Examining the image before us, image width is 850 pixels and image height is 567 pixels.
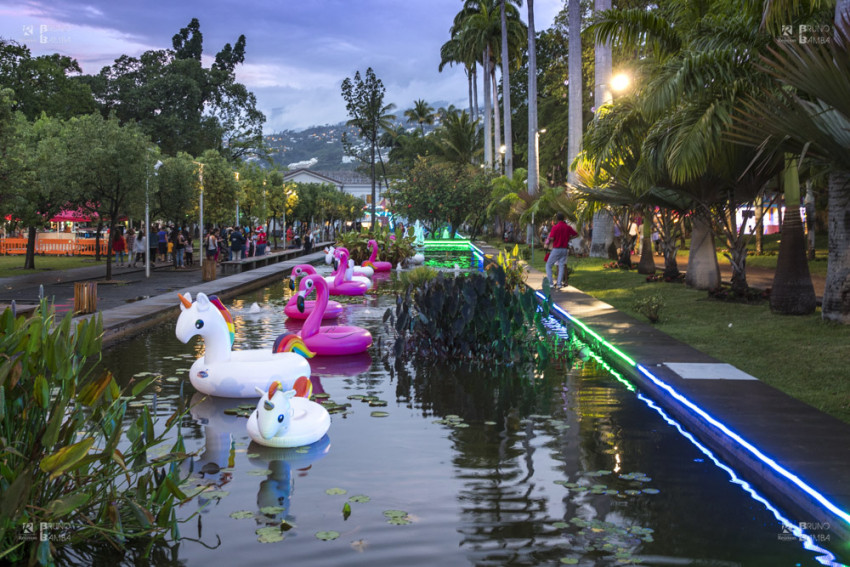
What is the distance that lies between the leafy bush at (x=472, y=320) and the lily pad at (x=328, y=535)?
20.7 feet

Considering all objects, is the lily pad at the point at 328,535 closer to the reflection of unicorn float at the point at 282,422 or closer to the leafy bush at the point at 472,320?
the reflection of unicorn float at the point at 282,422

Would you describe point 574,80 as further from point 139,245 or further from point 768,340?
point 768,340

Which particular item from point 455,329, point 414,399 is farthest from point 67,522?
point 455,329

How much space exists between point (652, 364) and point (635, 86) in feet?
43.4

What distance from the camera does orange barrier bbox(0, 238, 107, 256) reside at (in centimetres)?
4888

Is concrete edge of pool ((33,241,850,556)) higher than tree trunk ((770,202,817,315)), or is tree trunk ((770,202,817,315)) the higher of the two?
tree trunk ((770,202,817,315))

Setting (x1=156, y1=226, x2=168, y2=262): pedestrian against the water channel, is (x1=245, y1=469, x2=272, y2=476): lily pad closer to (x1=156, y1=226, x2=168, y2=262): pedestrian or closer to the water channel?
the water channel

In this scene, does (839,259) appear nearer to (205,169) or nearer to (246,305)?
(246,305)

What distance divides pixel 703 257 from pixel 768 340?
7950 mm

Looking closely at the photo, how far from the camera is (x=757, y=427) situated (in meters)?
7.45

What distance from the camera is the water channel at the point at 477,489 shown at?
520 centimetres

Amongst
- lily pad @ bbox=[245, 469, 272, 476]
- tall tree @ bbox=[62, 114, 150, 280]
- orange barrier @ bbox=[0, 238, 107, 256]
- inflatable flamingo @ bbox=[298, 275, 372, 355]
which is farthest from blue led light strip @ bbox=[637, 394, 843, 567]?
orange barrier @ bbox=[0, 238, 107, 256]

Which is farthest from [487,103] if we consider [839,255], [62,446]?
[62,446]

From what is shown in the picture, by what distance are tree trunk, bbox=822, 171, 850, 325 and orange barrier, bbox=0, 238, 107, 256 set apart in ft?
140
